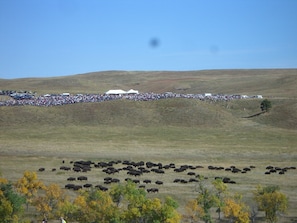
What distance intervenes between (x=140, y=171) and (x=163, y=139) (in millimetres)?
30404

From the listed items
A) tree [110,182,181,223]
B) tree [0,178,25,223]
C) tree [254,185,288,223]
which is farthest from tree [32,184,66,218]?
tree [254,185,288,223]

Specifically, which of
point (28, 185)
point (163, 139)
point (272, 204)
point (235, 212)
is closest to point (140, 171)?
point (28, 185)

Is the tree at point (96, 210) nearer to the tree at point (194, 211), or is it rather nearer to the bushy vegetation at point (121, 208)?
the bushy vegetation at point (121, 208)

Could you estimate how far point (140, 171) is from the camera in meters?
52.4

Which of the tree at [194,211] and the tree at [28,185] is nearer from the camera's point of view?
the tree at [194,211]

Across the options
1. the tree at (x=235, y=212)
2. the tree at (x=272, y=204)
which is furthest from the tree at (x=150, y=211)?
the tree at (x=272, y=204)

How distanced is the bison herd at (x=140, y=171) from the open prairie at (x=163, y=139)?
0.64 meters

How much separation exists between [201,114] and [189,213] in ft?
230

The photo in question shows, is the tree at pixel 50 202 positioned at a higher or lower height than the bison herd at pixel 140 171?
higher

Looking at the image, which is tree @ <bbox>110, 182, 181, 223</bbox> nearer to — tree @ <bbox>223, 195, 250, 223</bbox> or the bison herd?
tree @ <bbox>223, 195, 250, 223</bbox>

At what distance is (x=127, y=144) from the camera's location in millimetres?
77125

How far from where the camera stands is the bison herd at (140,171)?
4625cm

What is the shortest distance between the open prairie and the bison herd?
637mm

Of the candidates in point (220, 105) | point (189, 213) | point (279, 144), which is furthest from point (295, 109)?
point (189, 213)
